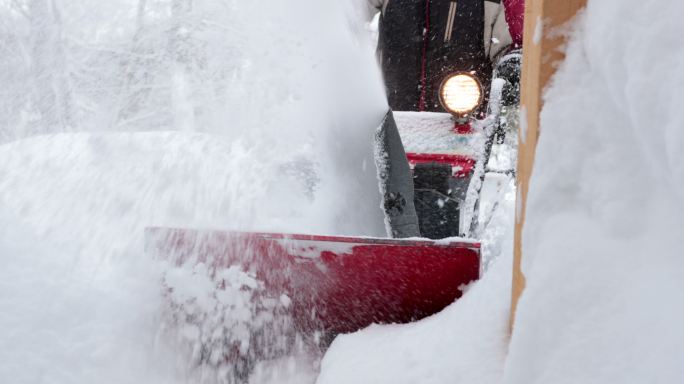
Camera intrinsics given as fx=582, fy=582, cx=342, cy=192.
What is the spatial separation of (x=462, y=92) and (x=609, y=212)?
1.90m

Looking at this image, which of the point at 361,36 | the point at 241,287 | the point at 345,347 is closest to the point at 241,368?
the point at 241,287

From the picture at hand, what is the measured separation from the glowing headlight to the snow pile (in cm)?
174

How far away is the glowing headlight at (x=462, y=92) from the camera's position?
2.53 meters

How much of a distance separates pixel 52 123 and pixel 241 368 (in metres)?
9.39

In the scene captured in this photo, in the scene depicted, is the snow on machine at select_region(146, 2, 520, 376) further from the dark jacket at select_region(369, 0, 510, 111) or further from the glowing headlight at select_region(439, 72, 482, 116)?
the dark jacket at select_region(369, 0, 510, 111)

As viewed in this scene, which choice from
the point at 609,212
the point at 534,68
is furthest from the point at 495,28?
the point at 609,212

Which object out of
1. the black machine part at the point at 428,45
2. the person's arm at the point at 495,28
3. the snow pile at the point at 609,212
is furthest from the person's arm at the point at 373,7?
the snow pile at the point at 609,212

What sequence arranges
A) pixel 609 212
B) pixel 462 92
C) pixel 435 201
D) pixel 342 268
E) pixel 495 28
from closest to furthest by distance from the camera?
pixel 609 212
pixel 342 268
pixel 462 92
pixel 435 201
pixel 495 28

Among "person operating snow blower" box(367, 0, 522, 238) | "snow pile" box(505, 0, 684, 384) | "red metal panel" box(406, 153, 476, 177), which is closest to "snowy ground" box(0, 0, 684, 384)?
"snow pile" box(505, 0, 684, 384)

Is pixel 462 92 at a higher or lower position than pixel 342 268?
higher

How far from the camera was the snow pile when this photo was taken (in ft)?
1.96

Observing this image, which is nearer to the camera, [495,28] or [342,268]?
[342,268]

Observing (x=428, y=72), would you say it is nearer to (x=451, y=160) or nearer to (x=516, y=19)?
(x=516, y=19)

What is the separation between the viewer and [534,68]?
0.88 metres
